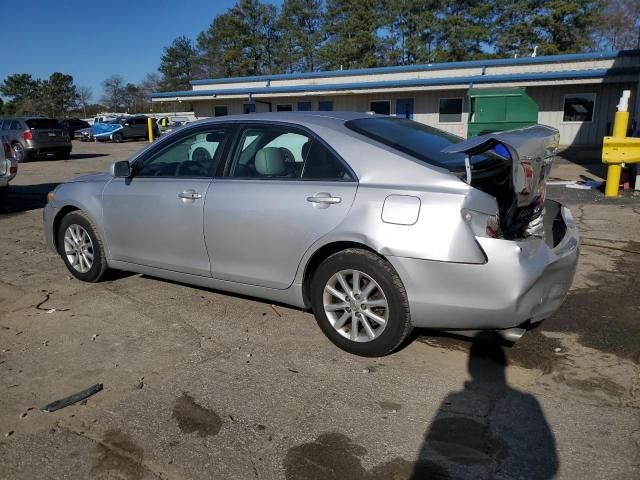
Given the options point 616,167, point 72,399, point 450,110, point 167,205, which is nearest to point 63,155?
point 450,110

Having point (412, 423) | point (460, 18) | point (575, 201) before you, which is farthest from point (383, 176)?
point (460, 18)

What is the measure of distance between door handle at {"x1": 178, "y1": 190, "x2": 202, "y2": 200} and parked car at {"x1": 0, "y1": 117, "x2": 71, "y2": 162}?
62.3 ft

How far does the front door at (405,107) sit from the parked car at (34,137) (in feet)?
48.2

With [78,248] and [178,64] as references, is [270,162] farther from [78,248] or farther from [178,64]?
[178,64]

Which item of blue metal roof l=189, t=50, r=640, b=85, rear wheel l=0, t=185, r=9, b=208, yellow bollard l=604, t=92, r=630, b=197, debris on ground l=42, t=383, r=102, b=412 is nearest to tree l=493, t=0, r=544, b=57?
blue metal roof l=189, t=50, r=640, b=85

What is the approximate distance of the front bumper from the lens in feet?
9.86

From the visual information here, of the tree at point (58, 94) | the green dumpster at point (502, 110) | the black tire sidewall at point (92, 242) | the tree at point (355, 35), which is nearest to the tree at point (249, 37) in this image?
the tree at point (355, 35)

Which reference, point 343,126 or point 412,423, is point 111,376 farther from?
point 343,126

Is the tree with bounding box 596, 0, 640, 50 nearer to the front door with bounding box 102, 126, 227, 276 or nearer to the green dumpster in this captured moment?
the green dumpster

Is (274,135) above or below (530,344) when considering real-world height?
above

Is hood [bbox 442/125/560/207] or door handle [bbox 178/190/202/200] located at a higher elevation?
hood [bbox 442/125/560/207]

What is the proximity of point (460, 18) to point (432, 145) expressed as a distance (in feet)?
153

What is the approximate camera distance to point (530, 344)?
3725 millimetres

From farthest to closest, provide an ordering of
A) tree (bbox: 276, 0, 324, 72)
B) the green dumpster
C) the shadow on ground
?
tree (bbox: 276, 0, 324, 72) < the green dumpster < the shadow on ground
